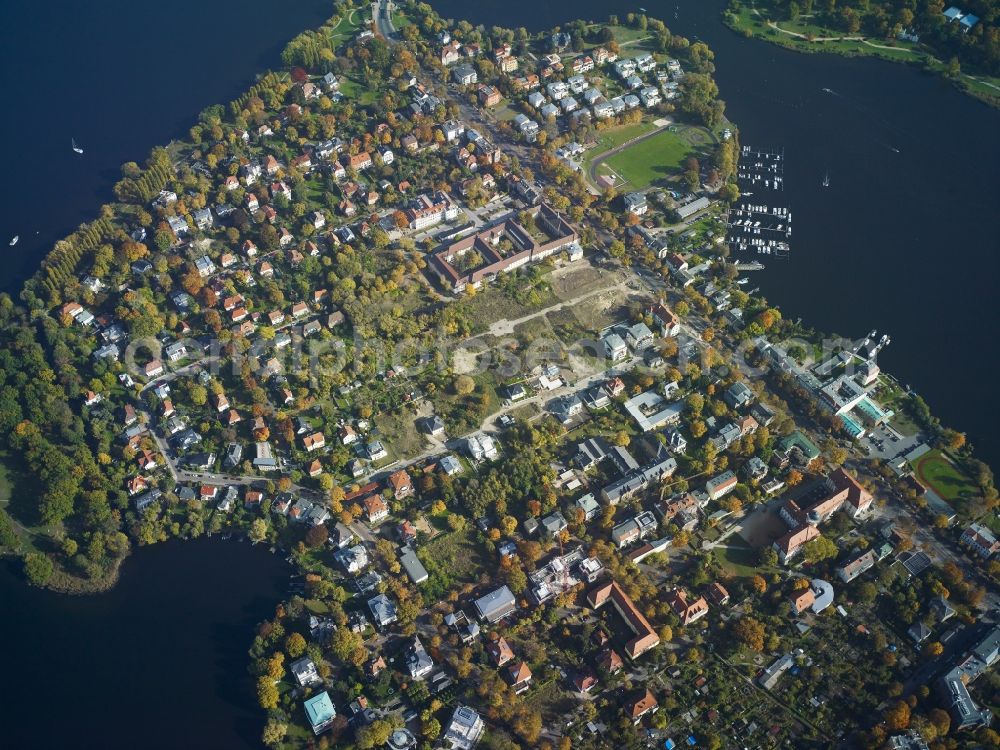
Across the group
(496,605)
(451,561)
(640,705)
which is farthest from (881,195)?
(640,705)

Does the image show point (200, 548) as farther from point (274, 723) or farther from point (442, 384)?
point (442, 384)

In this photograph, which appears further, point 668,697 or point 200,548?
point 200,548

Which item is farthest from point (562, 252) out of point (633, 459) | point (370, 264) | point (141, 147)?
point (141, 147)

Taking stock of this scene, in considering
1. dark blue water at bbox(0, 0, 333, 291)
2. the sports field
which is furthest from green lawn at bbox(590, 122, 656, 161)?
dark blue water at bbox(0, 0, 333, 291)

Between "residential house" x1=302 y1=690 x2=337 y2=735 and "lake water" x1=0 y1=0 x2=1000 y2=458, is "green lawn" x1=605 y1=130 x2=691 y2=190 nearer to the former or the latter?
"lake water" x1=0 y1=0 x2=1000 y2=458

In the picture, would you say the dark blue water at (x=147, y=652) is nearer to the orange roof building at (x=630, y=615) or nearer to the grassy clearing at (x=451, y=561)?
the grassy clearing at (x=451, y=561)

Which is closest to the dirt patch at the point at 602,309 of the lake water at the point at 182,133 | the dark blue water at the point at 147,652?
the lake water at the point at 182,133
